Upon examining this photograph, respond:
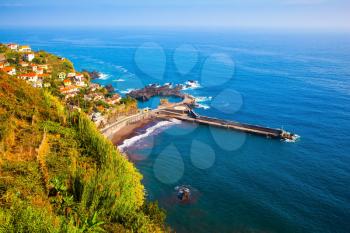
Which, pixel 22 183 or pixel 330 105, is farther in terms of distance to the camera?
pixel 330 105

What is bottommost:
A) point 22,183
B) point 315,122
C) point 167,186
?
point 167,186

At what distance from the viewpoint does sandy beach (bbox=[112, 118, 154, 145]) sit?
58.0 meters

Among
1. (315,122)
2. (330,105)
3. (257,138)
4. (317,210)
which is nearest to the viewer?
(317,210)

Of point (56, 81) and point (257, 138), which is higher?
point (56, 81)

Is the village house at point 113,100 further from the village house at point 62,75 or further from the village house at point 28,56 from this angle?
the village house at point 28,56

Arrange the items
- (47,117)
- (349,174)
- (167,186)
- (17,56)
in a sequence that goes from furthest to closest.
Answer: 1. (17,56)
2. (349,174)
3. (167,186)
4. (47,117)

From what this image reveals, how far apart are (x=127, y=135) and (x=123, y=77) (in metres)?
58.6

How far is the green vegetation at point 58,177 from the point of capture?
16.3 meters

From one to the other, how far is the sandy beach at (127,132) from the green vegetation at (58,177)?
2645cm

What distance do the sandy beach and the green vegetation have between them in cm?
2645

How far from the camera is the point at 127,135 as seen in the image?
6078 centimetres

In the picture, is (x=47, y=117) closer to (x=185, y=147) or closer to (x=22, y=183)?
(x=22, y=183)

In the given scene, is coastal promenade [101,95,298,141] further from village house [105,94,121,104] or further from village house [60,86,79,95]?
village house [60,86,79,95]

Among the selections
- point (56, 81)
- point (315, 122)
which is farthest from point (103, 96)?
point (315, 122)
